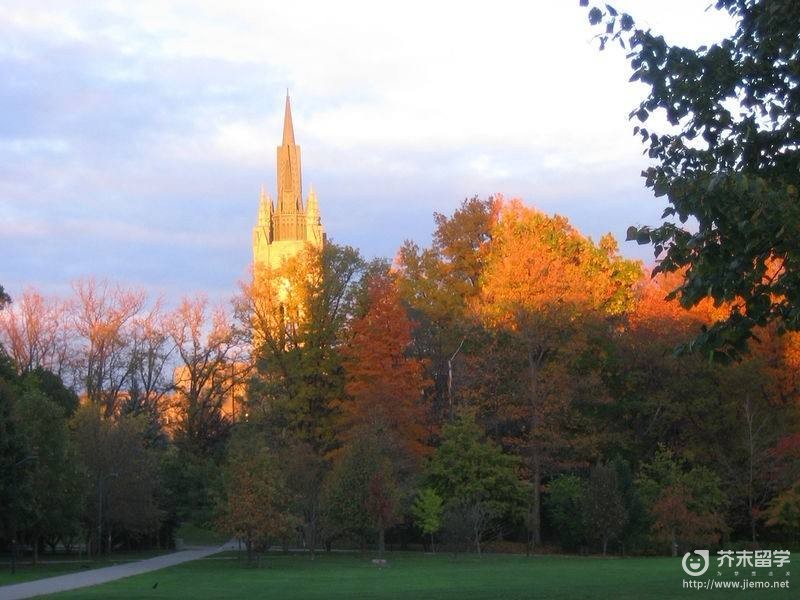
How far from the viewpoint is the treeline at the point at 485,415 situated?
42.5m

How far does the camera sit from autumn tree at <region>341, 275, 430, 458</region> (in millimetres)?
45594

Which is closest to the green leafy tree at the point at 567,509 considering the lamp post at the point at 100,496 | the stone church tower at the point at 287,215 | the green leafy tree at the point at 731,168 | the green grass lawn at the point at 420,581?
the green grass lawn at the point at 420,581

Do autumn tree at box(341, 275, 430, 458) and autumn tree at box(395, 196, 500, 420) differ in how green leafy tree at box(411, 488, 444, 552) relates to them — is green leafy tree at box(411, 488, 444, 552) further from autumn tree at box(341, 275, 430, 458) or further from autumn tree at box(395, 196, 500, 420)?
autumn tree at box(395, 196, 500, 420)

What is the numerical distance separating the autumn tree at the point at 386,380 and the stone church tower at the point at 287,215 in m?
→ 73.2

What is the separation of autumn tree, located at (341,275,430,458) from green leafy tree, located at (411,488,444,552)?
288 cm

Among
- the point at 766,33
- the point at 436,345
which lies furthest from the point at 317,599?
the point at 436,345

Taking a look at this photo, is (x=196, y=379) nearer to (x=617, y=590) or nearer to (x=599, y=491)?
(x=599, y=491)

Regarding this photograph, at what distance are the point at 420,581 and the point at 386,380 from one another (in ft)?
61.0

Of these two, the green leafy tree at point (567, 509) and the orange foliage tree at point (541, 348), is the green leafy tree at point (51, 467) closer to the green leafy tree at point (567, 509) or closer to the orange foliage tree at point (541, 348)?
the orange foliage tree at point (541, 348)

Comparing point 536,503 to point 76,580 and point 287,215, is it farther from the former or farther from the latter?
point 287,215

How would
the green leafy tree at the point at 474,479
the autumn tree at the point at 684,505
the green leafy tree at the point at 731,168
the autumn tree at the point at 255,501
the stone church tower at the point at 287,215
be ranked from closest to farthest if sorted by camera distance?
the green leafy tree at the point at 731,168 → the autumn tree at the point at 255,501 → the autumn tree at the point at 684,505 → the green leafy tree at the point at 474,479 → the stone church tower at the point at 287,215

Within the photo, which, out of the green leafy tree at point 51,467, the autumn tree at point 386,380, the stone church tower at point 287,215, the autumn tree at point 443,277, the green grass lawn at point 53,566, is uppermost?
the stone church tower at point 287,215

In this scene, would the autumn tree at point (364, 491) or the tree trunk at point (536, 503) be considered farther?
the tree trunk at point (536, 503)

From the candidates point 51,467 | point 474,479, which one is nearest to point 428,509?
point 474,479
